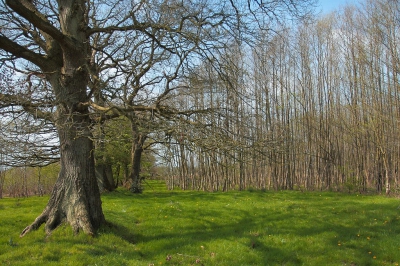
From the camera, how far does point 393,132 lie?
74.3ft

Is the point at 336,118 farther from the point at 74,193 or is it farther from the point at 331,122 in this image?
the point at 74,193

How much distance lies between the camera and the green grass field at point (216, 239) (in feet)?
22.0

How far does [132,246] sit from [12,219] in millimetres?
4027

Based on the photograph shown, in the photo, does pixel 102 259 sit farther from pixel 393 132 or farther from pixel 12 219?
pixel 393 132

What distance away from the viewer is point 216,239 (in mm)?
8453

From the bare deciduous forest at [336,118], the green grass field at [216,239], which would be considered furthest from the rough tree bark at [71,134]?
the bare deciduous forest at [336,118]

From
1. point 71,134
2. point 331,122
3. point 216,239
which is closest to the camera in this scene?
point 71,134

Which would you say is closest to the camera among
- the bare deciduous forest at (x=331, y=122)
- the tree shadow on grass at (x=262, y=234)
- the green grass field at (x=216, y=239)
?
the green grass field at (x=216, y=239)

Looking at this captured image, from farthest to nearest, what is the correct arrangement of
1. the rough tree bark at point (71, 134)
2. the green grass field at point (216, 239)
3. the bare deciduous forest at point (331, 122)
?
1. the bare deciduous forest at point (331, 122)
2. the rough tree bark at point (71, 134)
3. the green grass field at point (216, 239)

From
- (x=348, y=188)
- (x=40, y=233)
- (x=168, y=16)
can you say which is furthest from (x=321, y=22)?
(x=40, y=233)

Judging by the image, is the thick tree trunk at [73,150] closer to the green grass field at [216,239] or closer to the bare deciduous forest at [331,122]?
the green grass field at [216,239]

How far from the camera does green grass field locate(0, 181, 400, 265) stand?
22.0 feet

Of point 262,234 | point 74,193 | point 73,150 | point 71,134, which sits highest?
point 71,134

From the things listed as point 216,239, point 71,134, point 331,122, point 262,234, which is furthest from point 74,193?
point 331,122
